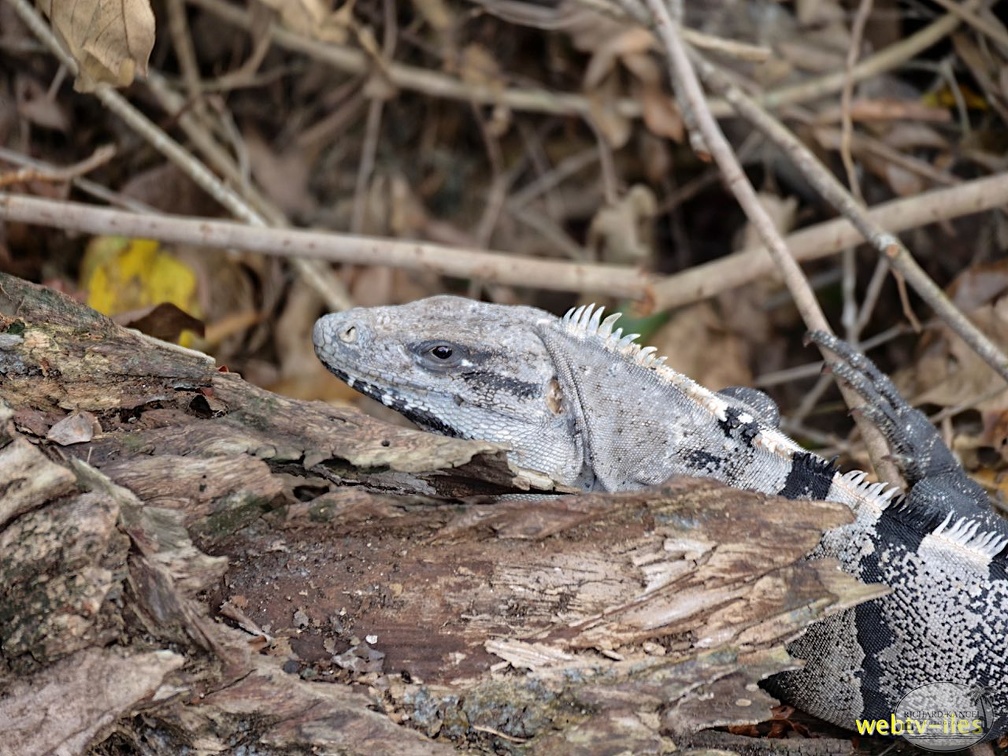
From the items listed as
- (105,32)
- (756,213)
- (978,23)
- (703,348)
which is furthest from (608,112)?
(105,32)

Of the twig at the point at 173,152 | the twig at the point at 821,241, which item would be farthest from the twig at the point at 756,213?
the twig at the point at 173,152

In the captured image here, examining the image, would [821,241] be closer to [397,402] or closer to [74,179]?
[397,402]

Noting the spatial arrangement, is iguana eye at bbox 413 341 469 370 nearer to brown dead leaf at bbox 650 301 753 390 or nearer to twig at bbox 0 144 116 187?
twig at bbox 0 144 116 187

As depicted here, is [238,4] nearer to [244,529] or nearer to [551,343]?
[551,343]

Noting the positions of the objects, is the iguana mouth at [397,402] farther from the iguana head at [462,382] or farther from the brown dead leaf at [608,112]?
the brown dead leaf at [608,112]

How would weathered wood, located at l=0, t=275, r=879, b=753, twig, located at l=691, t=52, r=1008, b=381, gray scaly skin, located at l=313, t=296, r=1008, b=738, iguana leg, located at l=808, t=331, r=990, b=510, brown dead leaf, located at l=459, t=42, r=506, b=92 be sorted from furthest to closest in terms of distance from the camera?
brown dead leaf, located at l=459, t=42, r=506, b=92, twig, located at l=691, t=52, r=1008, b=381, iguana leg, located at l=808, t=331, r=990, b=510, gray scaly skin, located at l=313, t=296, r=1008, b=738, weathered wood, located at l=0, t=275, r=879, b=753

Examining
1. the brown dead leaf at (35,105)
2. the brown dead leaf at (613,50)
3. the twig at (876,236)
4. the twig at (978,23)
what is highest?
the twig at (978,23)

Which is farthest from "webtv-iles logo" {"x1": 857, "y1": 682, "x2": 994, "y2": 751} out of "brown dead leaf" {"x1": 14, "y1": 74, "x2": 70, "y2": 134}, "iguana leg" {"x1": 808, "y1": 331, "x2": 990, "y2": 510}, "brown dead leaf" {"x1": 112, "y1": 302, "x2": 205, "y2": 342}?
"brown dead leaf" {"x1": 14, "y1": 74, "x2": 70, "y2": 134}
